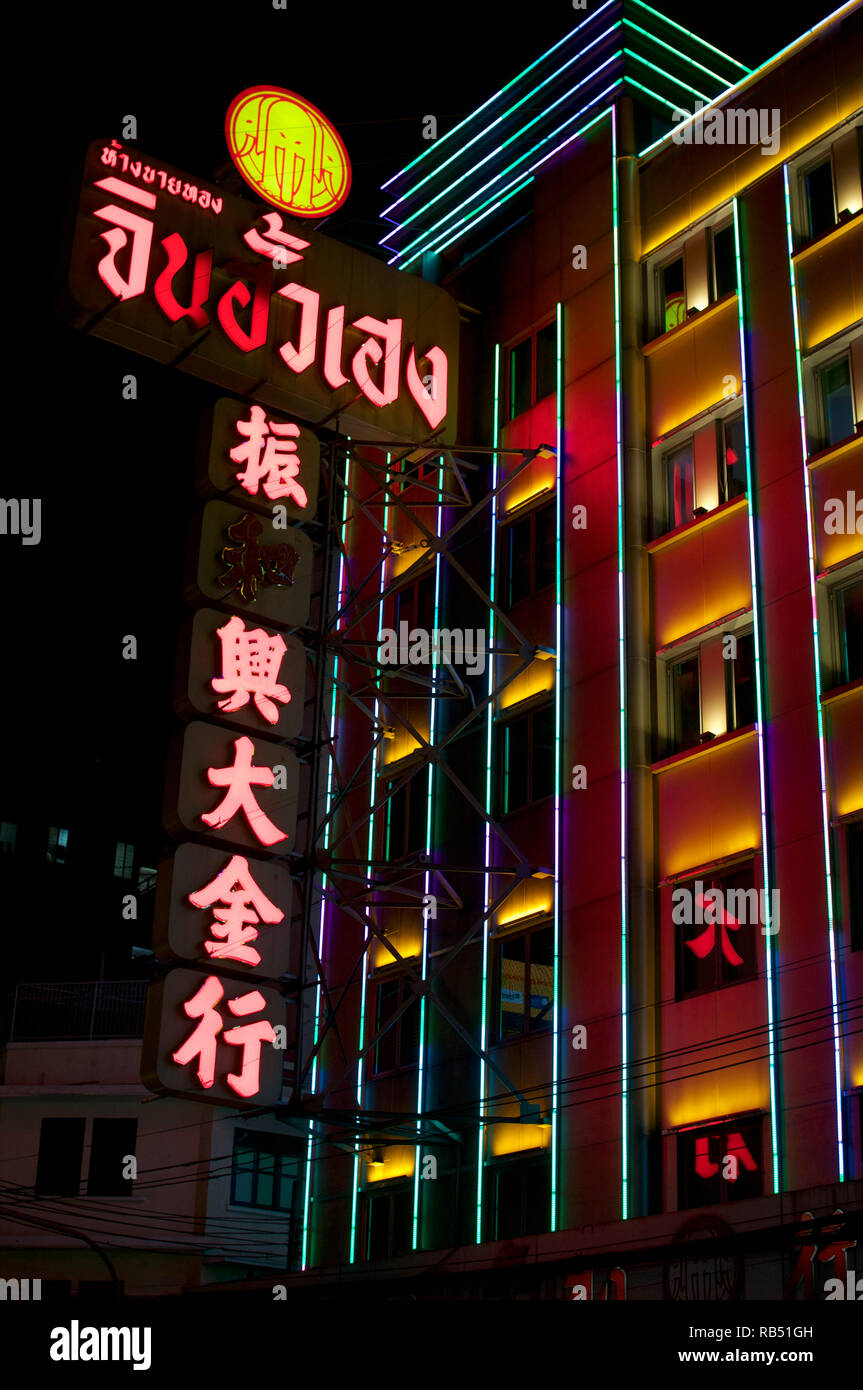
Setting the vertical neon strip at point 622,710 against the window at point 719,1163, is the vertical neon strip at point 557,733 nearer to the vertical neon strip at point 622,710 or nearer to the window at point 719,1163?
the vertical neon strip at point 622,710

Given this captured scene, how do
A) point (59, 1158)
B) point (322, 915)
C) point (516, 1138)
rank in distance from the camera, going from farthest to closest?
point (59, 1158) → point (322, 915) → point (516, 1138)

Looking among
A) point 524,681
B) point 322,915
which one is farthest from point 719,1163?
point 322,915

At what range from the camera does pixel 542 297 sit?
24906 millimetres

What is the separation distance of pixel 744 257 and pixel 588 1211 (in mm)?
12775

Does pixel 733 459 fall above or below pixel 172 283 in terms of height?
below

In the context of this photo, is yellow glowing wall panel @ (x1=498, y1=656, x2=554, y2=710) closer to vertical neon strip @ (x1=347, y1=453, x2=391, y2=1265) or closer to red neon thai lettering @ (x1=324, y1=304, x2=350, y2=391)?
vertical neon strip @ (x1=347, y1=453, x2=391, y2=1265)

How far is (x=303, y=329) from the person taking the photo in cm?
2242

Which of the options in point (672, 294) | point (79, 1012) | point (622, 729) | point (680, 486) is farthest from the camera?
point (79, 1012)

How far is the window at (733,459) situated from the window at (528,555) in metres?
2.93

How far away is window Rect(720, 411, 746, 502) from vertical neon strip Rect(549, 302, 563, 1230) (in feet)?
9.00

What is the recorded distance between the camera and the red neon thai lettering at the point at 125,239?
68.3 ft

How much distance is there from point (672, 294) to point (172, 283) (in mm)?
7329

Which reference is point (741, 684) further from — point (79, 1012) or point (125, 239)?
point (79, 1012)

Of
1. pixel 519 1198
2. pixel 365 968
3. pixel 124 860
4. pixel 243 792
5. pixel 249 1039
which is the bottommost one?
pixel 519 1198
